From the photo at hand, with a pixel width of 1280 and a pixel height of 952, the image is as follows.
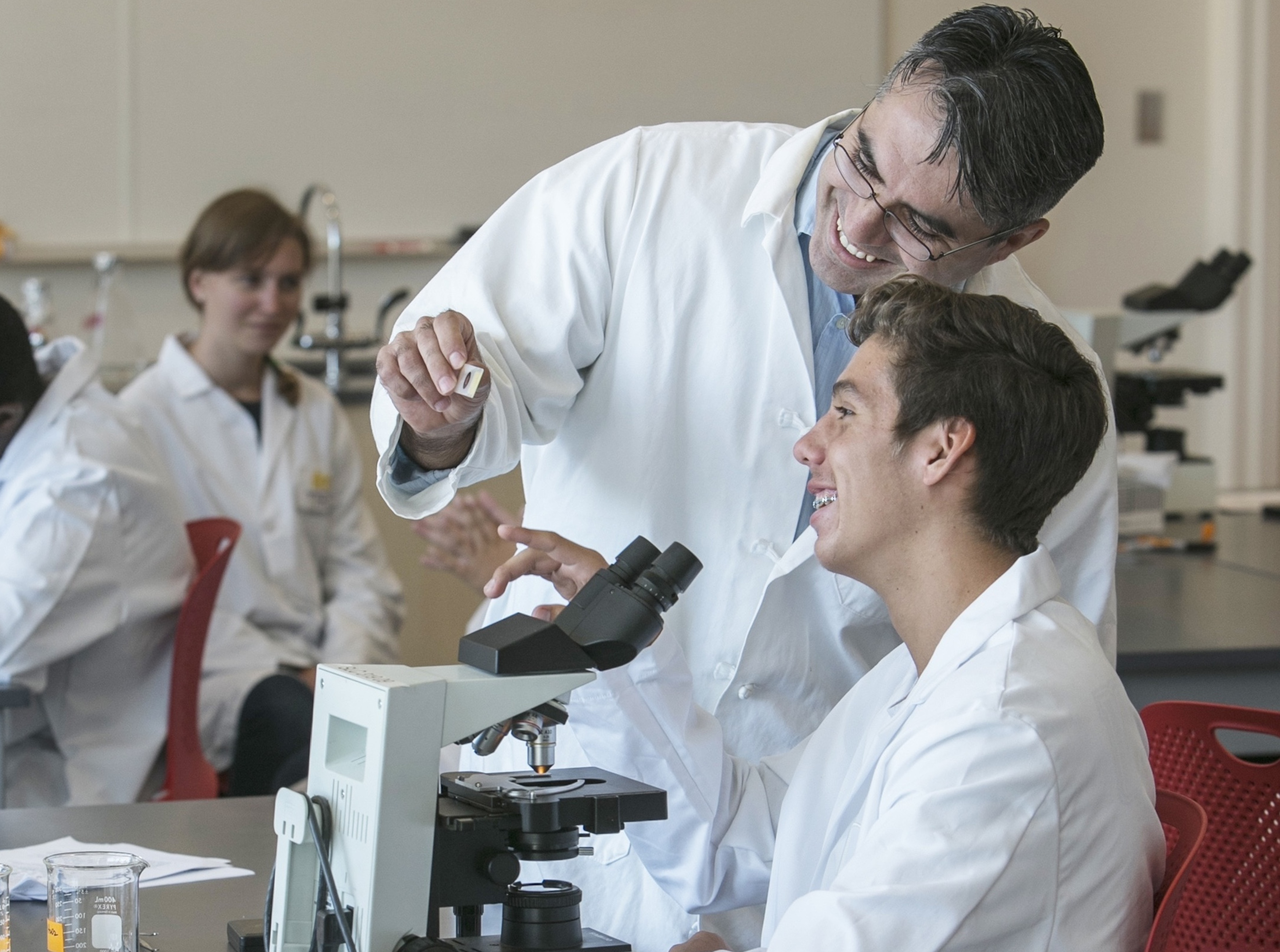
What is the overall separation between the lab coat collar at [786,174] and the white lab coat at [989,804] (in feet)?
1.62

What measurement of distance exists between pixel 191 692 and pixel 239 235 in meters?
1.35

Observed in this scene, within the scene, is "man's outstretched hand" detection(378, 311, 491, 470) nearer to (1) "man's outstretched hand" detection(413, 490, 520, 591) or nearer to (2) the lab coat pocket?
(1) "man's outstretched hand" detection(413, 490, 520, 591)

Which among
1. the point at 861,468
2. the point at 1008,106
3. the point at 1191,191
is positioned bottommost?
the point at 861,468

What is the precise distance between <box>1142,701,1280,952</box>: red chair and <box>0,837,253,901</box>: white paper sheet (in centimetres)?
100

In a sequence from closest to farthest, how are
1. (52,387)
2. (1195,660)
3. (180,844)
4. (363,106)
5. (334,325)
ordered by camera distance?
(180,844) < (1195,660) < (52,387) < (334,325) < (363,106)

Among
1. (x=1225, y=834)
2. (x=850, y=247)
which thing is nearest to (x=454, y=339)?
(x=850, y=247)

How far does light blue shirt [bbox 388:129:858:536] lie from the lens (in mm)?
1530

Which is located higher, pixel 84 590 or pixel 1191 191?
pixel 1191 191

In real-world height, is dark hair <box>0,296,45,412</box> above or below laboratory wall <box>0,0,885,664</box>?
below

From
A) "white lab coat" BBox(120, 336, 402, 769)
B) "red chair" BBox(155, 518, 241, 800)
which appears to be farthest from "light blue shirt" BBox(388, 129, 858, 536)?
"white lab coat" BBox(120, 336, 402, 769)

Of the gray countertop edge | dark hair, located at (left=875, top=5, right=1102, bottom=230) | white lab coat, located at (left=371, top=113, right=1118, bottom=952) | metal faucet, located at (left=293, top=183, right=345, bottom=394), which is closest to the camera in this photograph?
dark hair, located at (left=875, top=5, right=1102, bottom=230)

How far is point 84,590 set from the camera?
2.46m

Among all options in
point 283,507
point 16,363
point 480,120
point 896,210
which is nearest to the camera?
point 896,210

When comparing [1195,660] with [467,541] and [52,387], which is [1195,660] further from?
[52,387]
